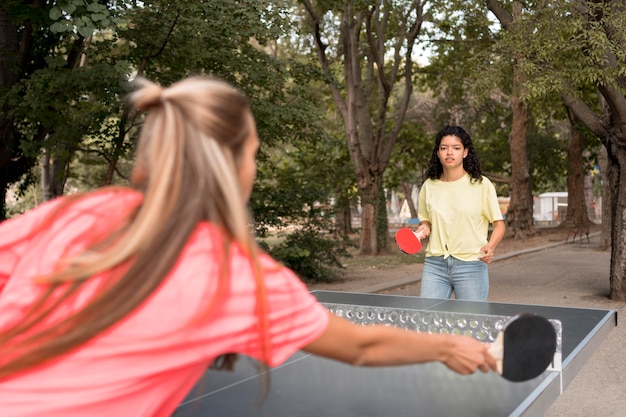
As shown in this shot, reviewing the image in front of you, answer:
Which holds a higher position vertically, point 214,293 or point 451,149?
point 451,149

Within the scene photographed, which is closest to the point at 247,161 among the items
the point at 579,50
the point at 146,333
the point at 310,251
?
the point at 146,333

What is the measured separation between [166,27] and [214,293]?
369 inches

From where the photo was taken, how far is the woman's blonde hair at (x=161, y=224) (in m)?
1.26

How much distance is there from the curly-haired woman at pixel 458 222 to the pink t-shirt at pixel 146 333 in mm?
4022

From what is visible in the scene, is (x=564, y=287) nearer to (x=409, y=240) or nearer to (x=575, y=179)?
(x=409, y=240)

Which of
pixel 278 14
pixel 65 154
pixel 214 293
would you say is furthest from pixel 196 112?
pixel 65 154

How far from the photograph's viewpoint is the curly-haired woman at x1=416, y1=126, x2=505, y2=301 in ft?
17.5

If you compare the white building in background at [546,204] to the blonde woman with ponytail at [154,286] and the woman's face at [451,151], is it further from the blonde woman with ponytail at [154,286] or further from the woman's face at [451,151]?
the blonde woman with ponytail at [154,286]

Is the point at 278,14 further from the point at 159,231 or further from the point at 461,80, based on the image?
the point at 461,80

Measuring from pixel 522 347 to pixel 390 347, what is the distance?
1.97 feet

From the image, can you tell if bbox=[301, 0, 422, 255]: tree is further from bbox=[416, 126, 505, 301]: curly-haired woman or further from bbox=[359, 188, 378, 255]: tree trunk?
bbox=[416, 126, 505, 301]: curly-haired woman

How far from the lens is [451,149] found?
5.32 metres

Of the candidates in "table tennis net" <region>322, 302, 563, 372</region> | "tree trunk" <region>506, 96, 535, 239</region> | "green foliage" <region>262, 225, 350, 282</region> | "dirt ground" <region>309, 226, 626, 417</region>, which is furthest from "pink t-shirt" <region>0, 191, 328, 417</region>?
Result: "tree trunk" <region>506, 96, 535, 239</region>

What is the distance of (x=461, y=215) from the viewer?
5340mm
